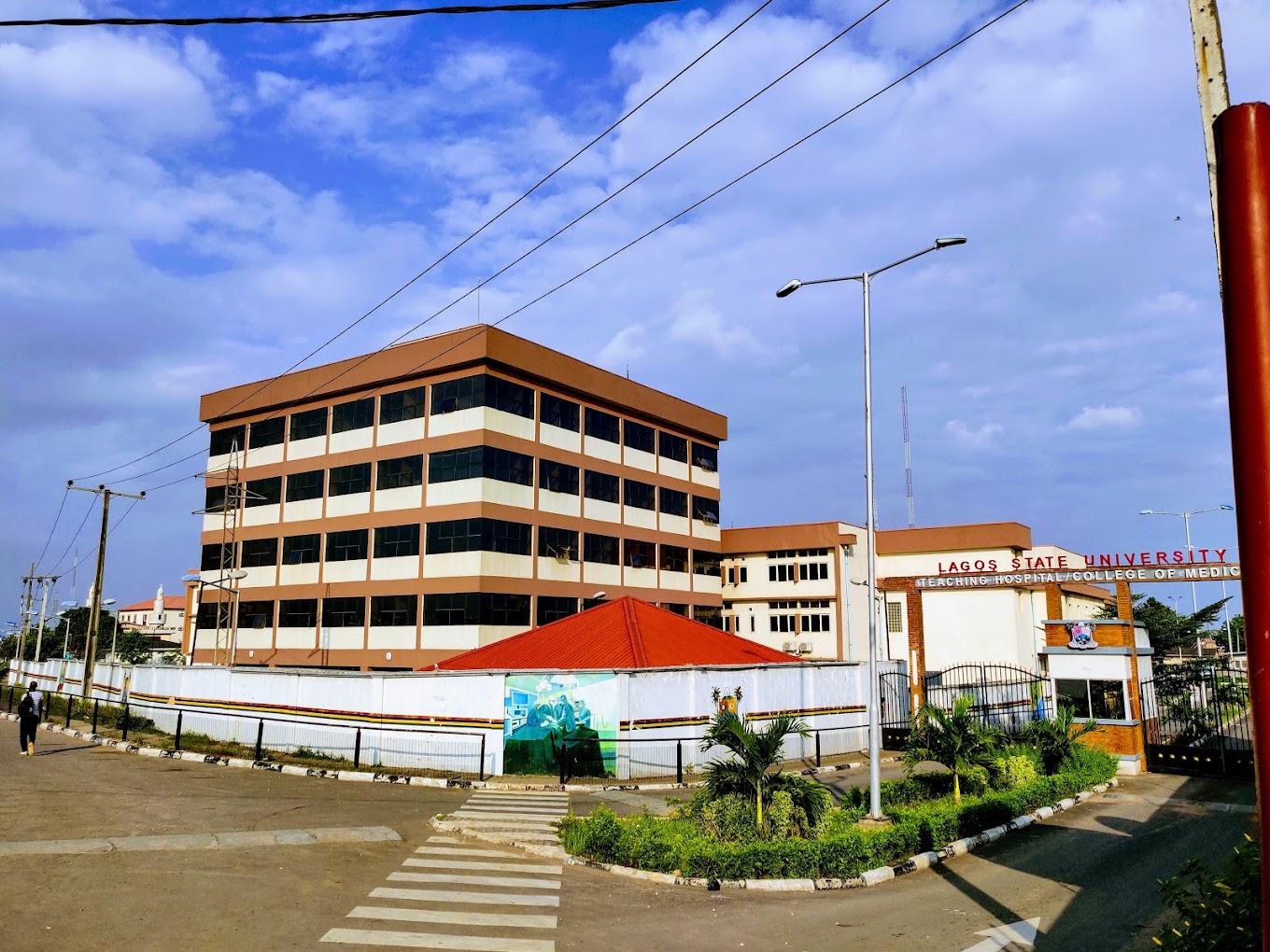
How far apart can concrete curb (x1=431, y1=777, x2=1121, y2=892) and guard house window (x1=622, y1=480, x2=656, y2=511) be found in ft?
108

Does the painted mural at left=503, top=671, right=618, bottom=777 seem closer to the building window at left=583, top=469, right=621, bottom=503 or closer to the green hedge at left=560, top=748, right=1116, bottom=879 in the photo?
the green hedge at left=560, top=748, right=1116, bottom=879

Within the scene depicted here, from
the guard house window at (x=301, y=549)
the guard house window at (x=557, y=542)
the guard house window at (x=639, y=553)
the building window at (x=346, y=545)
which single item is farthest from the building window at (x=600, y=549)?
the guard house window at (x=301, y=549)

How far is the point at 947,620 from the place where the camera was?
56625 millimetres

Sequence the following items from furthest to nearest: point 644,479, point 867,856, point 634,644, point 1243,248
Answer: point 644,479, point 634,644, point 867,856, point 1243,248

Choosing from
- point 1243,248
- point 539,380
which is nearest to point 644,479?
point 539,380

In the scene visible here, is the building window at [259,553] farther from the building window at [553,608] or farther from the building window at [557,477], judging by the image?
the building window at [557,477]

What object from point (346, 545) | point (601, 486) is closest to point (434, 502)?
point (346, 545)

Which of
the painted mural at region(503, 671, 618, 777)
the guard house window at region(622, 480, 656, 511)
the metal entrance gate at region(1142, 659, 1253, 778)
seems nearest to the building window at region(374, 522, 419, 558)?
the guard house window at region(622, 480, 656, 511)

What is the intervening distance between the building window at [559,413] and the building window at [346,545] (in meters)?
10.6

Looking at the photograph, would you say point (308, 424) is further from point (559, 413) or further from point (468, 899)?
point (468, 899)

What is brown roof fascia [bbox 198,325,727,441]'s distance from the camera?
40844 millimetres

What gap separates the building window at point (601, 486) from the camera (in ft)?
152

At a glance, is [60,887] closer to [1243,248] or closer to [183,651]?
[1243,248]

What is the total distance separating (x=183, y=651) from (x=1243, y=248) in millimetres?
58847
